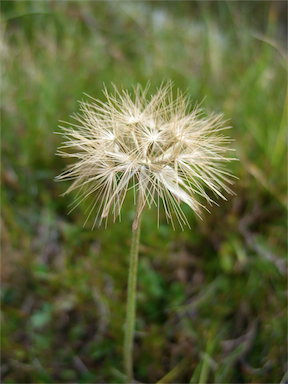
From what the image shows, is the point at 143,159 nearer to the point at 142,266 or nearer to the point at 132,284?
the point at 132,284

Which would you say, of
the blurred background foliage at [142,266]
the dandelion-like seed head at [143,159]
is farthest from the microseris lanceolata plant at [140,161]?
the blurred background foliage at [142,266]

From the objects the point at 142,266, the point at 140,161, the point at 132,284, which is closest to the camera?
the point at 140,161

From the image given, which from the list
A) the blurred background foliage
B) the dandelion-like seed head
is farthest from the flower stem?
the blurred background foliage

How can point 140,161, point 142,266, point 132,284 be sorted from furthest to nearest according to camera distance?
point 142,266 → point 132,284 → point 140,161

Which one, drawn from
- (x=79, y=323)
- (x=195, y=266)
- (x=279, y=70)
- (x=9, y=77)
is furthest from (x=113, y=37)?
(x=79, y=323)

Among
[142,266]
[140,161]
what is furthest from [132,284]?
[142,266]

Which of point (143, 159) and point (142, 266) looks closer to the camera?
point (143, 159)

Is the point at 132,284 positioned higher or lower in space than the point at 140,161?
lower

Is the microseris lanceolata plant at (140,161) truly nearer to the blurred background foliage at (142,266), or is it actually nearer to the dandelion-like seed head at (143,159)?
the dandelion-like seed head at (143,159)
